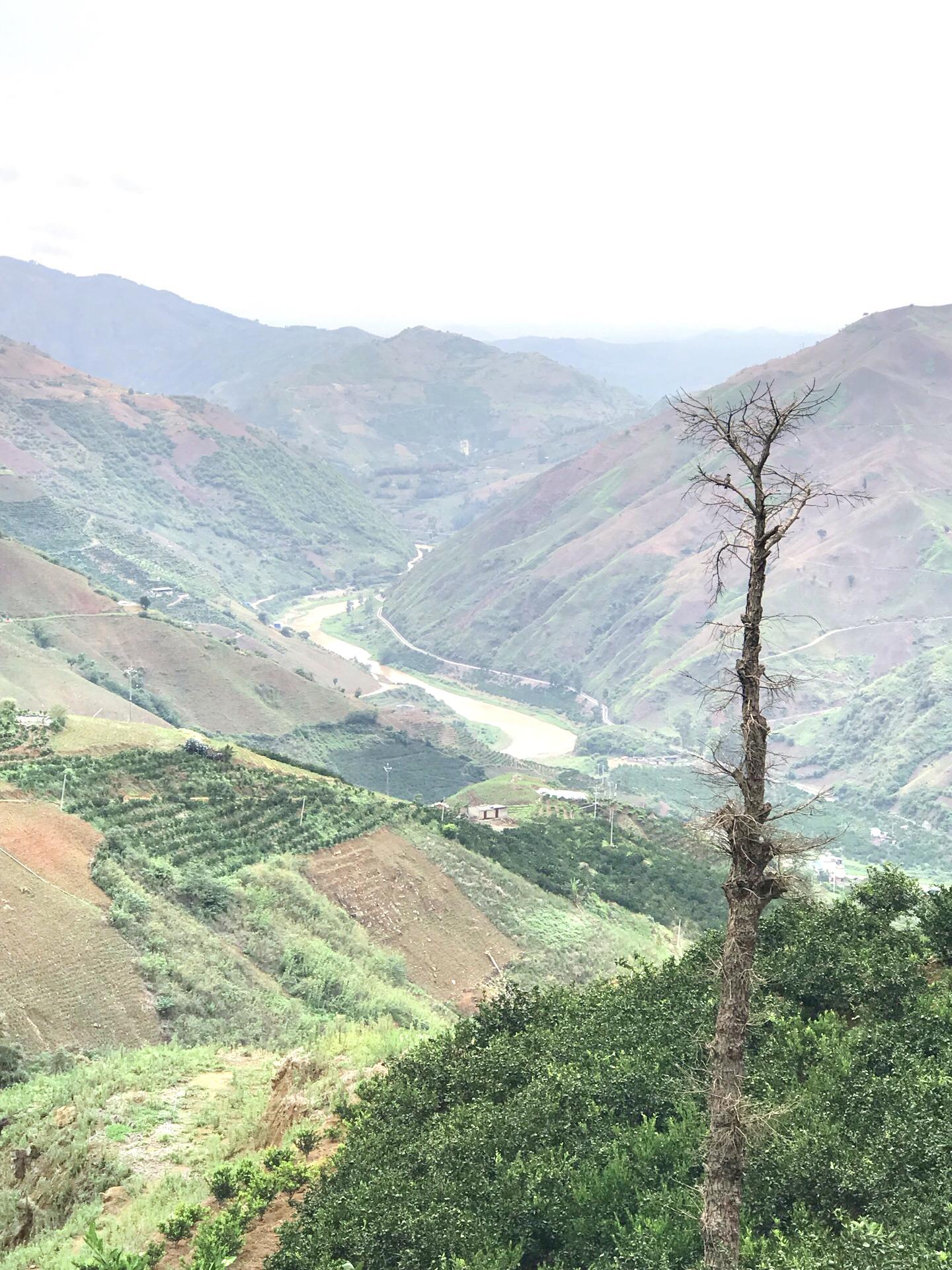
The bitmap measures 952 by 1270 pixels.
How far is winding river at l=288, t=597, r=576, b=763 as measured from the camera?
421ft

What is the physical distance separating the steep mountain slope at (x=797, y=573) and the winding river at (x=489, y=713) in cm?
1069

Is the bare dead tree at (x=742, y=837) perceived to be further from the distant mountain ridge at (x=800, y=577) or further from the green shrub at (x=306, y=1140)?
the distant mountain ridge at (x=800, y=577)

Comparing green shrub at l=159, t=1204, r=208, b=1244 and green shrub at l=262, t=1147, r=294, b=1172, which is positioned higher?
green shrub at l=159, t=1204, r=208, b=1244

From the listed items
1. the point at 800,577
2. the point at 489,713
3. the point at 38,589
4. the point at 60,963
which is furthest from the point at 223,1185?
the point at 800,577

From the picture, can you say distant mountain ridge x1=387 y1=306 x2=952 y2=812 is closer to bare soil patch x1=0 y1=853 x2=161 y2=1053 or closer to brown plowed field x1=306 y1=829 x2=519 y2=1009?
brown plowed field x1=306 y1=829 x2=519 y2=1009

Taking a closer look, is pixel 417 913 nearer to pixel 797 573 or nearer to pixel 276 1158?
pixel 276 1158

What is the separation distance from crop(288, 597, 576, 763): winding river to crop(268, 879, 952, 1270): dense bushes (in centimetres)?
10261

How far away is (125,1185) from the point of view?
18344mm

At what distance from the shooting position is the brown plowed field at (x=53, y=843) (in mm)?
32906

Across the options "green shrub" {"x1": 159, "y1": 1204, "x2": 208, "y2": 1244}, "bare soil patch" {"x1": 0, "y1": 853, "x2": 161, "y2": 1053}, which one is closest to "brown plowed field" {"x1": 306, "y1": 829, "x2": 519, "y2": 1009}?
"bare soil patch" {"x1": 0, "y1": 853, "x2": 161, "y2": 1053}

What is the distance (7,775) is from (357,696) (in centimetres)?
8721

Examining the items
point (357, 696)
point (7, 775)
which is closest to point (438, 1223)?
point (7, 775)

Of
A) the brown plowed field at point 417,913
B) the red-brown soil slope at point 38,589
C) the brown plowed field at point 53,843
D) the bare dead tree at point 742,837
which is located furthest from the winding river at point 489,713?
the bare dead tree at point 742,837

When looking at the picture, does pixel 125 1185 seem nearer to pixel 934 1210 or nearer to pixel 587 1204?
pixel 587 1204
